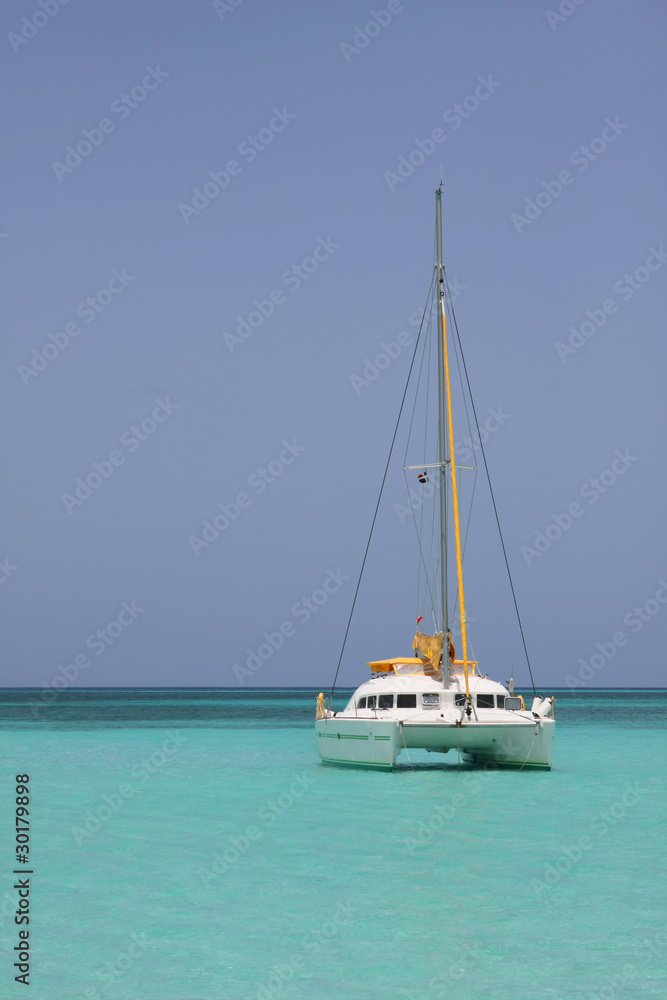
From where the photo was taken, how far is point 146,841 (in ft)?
59.7

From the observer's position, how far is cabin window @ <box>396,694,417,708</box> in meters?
28.1

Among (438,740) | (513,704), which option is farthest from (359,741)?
(513,704)

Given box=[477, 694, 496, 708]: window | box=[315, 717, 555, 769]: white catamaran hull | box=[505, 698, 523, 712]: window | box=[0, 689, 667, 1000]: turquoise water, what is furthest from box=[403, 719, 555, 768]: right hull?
box=[477, 694, 496, 708]: window

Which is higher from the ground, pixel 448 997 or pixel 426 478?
pixel 426 478

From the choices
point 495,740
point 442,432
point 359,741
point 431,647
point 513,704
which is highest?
point 442,432

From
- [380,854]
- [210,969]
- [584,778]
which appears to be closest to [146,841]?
[380,854]

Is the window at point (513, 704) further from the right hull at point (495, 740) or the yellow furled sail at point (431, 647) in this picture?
the yellow furled sail at point (431, 647)

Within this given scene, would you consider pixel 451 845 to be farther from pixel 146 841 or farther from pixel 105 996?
pixel 105 996

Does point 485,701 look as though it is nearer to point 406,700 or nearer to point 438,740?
point 406,700

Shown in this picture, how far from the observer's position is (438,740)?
26.5 metres

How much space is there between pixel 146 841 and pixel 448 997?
31.1ft

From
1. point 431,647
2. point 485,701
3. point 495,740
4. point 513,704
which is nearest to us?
point 495,740

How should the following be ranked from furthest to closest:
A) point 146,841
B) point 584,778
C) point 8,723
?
point 8,723 → point 584,778 → point 146,841

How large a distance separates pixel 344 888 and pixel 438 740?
1251 cm
